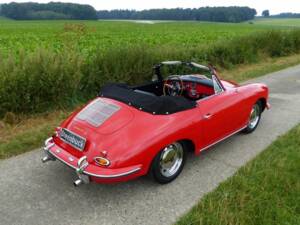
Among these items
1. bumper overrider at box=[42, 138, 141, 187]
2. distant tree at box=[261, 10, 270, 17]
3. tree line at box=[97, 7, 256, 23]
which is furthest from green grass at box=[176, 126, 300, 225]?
distant tree at box=[261, 10, 270, 17]

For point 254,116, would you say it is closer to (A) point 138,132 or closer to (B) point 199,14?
(A) point 138,132

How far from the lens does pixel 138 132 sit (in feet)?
12.6

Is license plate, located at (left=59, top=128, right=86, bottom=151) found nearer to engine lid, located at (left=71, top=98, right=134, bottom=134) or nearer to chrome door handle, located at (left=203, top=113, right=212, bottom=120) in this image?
engine lid, located at (left=71, top=98, right=134, bottom=134)

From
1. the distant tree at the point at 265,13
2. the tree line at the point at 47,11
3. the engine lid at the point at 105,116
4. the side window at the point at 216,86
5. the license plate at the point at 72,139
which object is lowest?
the distant tree at the point at 265,13

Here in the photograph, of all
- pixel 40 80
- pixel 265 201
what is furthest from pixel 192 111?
pixel 40 80

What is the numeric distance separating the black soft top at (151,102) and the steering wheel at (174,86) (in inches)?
39.3

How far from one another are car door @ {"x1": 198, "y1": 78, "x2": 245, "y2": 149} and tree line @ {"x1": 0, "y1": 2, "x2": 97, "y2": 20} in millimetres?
95874

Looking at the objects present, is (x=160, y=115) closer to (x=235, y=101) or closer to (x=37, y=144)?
(x=235, y=101)

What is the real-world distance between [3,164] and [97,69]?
352cm

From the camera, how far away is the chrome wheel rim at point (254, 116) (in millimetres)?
5910

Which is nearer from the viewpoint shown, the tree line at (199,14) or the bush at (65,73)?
the bush at (65,73)

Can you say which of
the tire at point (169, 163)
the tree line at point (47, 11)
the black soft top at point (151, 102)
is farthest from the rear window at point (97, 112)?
the tree line at point (47, 11)

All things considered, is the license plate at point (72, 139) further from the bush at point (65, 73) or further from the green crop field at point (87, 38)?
the green crop field at point (87, 38)

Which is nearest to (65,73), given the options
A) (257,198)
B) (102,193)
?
(102,193)
